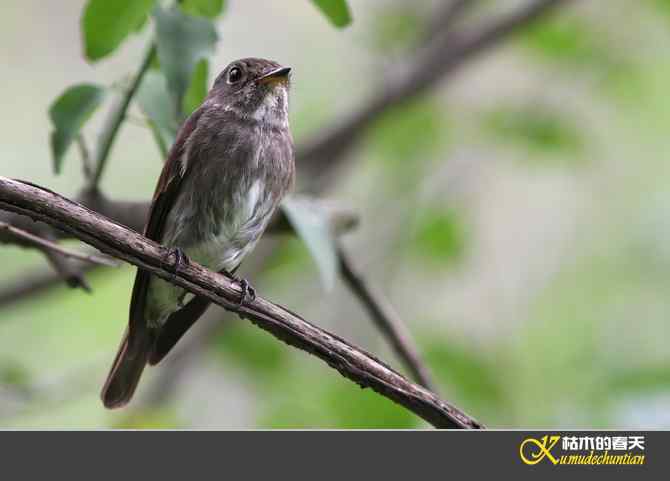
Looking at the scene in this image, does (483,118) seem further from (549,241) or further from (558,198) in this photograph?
(558,198)

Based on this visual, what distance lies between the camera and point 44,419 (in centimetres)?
576

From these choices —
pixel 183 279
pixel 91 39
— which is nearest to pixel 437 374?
pixel 183 279

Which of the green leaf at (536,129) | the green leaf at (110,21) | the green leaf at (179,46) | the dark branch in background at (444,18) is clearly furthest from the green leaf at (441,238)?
the green leaf at (110,21)

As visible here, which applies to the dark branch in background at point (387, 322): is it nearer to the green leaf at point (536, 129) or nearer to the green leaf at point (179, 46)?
the green leaf at point (179, 46)

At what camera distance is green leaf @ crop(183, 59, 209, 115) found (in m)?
3.38

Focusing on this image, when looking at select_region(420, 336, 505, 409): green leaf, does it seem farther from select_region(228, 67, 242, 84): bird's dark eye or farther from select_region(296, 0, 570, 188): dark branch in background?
select_region(228, 67, 242, 84): bird's dark eye

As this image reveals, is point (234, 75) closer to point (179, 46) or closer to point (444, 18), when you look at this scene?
point (179, 46)

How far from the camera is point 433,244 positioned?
201 inches

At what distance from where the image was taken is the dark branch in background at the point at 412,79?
222 inches

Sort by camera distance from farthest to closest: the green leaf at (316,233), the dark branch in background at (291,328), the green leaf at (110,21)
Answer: the green leaf at (316,233) < the green leaf at (110,21) < the dark branch in background at (291,328)

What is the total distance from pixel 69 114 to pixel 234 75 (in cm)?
120

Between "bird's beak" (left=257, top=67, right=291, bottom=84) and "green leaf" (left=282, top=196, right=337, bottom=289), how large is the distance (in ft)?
1.80

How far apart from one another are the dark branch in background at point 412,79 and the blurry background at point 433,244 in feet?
0.47
